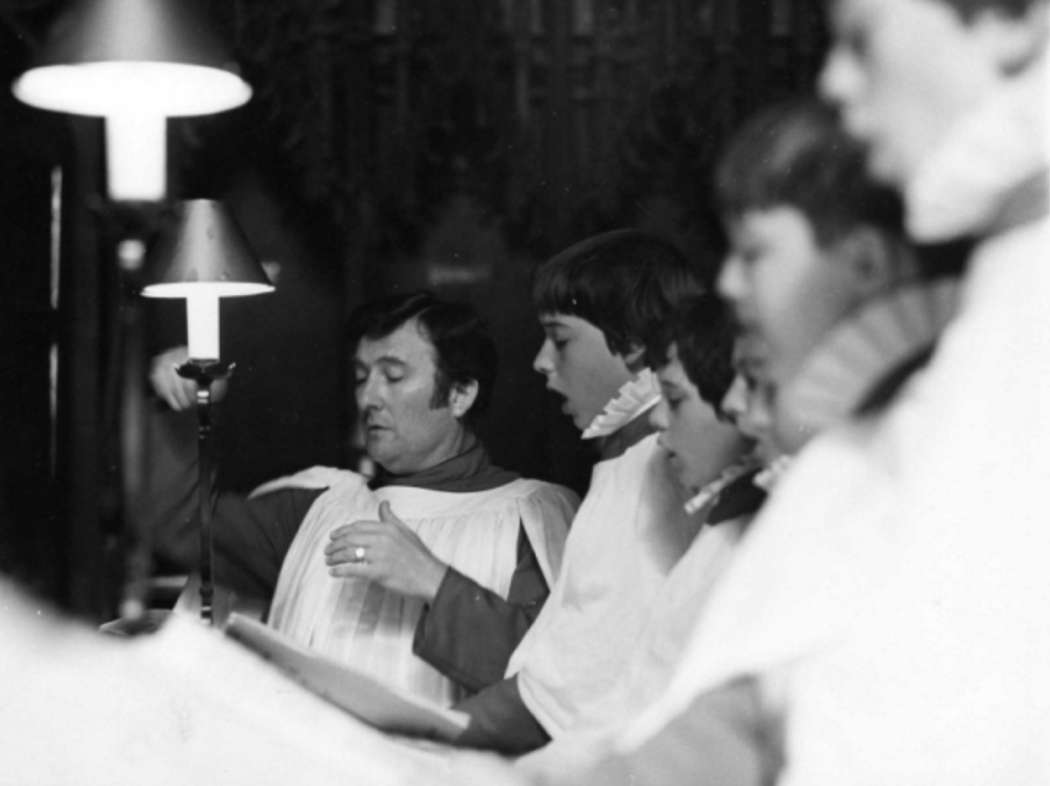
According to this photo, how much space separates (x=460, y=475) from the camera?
1635 mm

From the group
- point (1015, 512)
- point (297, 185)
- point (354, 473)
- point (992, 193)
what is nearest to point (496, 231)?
point (297, 185)

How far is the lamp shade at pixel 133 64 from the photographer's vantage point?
1547 mm

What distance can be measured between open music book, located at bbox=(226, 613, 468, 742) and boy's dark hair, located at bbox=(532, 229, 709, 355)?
0.49 meters

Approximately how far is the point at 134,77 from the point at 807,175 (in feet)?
2.76

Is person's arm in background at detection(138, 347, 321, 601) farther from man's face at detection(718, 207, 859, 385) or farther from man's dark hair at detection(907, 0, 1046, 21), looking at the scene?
man's dark hair at detection(907, 0, 1046, 21)

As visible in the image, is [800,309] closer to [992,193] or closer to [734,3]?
[992,193]

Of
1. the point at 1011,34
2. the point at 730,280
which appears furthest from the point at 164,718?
the point at 1011,34

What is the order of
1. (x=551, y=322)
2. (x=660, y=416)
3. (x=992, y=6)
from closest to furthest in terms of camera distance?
(x=992, y=6)
(x=660, y=416)
(x=551, y=322)

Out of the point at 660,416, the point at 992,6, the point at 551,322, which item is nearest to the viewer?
the point at 992,6

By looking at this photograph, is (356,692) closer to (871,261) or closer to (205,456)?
(205,456)

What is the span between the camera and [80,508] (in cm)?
164

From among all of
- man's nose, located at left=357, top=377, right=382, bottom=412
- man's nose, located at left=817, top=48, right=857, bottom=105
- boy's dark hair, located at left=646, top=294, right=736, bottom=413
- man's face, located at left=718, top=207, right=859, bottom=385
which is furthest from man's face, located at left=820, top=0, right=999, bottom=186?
man's nose, located at left=357, top=377, right=382, bottom=412

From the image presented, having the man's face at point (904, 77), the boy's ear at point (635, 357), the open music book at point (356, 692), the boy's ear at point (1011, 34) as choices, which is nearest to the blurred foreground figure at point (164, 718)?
the open music book at point (356, 692)

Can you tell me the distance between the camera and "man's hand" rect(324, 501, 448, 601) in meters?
1.58
